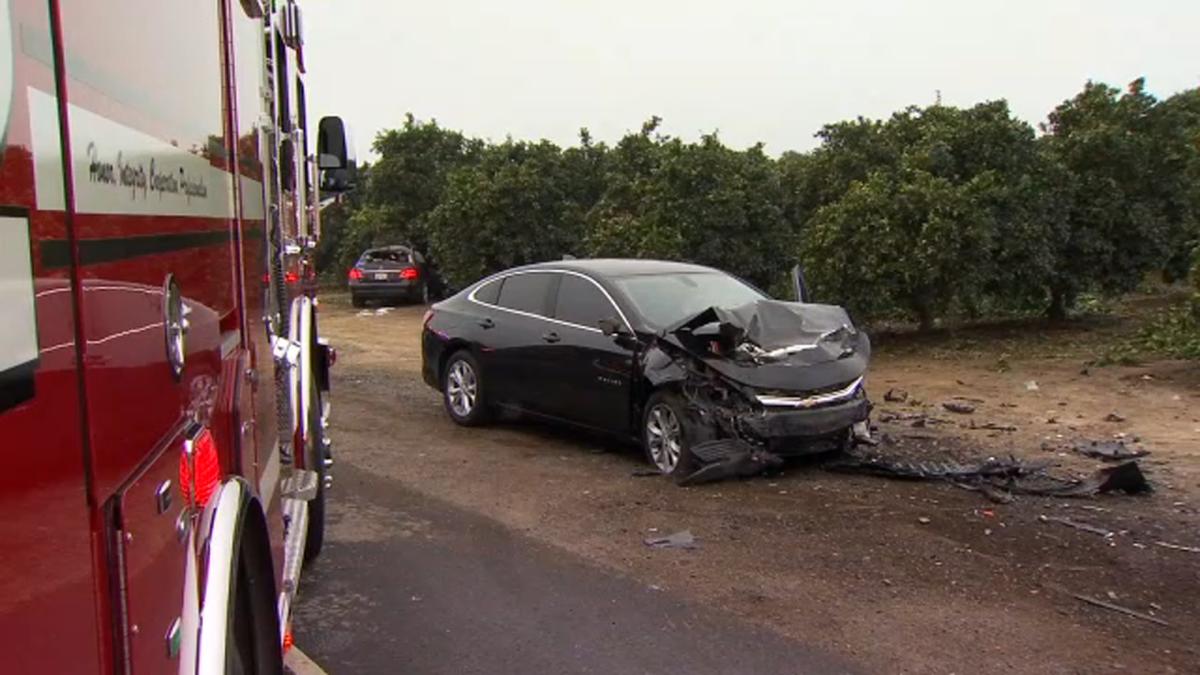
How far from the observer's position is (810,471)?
24.3ft

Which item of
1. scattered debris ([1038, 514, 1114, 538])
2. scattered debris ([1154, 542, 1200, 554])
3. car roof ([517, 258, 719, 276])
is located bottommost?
scattered debris ([1038, 514, 1114, 538])

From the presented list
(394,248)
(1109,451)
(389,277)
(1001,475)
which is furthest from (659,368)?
(394,248)

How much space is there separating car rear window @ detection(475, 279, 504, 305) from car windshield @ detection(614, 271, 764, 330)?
5.26 feet

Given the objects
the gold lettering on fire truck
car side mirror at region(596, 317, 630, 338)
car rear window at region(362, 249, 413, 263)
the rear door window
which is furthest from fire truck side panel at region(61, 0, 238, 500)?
car rear window at region(362, 249, 413, 263)

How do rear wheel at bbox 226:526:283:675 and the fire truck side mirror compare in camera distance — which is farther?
the fire truck side mirror

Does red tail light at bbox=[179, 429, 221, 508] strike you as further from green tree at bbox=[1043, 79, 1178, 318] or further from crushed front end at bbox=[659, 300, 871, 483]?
green tree at bbox=[1043, 79, 1178, 318]

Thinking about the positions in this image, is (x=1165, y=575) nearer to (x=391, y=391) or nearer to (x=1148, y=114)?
(x=391, y=391)

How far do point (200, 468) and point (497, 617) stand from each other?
2902 millimetres

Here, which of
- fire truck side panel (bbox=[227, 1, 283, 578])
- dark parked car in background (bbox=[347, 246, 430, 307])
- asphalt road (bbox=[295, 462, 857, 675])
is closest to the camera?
fire truck side panel (bbox=[227, 1, 283, 578])

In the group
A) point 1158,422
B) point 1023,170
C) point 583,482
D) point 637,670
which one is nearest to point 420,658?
point 637,670

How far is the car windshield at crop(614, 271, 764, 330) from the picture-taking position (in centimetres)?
789

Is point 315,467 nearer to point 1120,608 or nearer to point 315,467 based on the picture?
point 315,467

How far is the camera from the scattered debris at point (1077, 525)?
5832 mm

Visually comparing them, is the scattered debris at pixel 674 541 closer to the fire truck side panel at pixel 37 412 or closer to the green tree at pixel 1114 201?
the fire truck side panel at pixel 37 412
